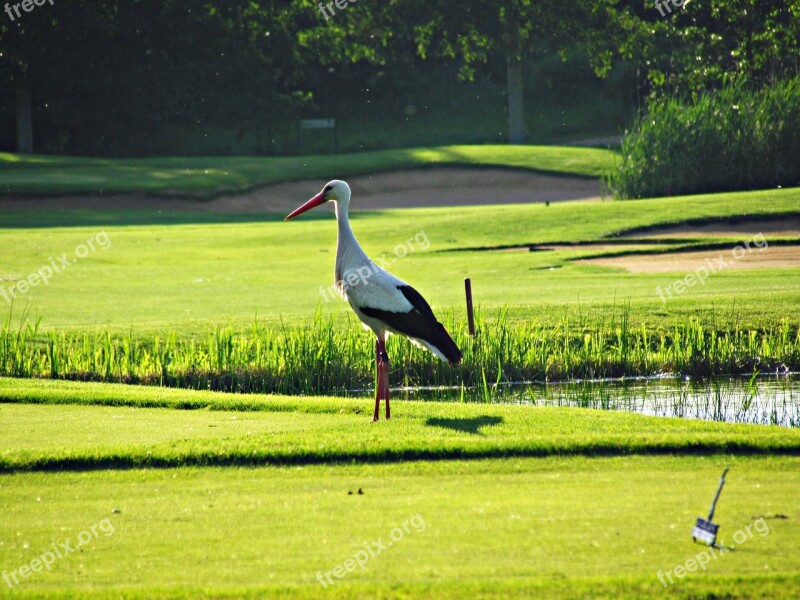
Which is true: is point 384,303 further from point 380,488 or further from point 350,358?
point 350,358

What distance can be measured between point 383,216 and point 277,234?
24.5ft

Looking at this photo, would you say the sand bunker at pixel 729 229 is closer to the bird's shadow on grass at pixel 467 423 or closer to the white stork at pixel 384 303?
the white stork at pixel 384 303

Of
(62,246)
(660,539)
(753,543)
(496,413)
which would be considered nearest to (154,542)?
(660,539)

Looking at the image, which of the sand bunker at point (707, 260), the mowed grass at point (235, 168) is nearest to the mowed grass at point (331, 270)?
the sand bunker at point (707, 260)

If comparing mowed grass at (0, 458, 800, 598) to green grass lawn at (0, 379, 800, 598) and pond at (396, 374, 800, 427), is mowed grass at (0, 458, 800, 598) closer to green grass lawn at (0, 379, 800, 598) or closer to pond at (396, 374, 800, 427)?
green grass lawn at (0, 379, 800, 598)

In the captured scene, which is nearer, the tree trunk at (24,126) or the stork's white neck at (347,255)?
the stork's white neck at (347,255)

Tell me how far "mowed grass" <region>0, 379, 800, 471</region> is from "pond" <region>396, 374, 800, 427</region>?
2.15 meters

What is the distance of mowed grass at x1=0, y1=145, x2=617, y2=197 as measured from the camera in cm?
4266

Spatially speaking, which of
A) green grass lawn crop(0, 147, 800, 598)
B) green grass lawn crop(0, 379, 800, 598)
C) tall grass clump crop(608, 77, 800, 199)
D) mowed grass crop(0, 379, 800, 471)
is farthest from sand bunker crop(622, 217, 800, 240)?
green grass lawn crop(0, 379, 800, 598)

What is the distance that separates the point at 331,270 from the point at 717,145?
1533 centimetres

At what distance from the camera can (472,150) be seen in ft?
172

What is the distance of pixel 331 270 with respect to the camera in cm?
2388

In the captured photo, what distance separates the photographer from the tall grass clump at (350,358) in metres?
14.3

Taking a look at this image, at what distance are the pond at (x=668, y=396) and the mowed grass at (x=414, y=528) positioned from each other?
419cm
